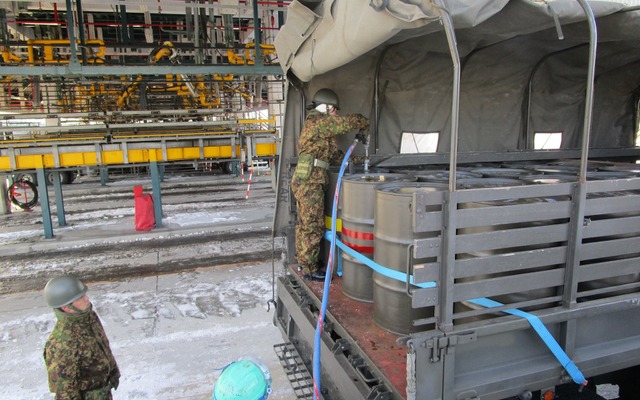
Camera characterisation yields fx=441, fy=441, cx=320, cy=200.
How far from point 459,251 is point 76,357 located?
2375mm

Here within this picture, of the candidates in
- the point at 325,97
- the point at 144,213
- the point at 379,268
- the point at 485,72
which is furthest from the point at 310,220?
the point at 144,213

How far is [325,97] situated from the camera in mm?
3850

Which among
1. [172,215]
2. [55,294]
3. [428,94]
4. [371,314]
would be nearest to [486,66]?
[428,94]

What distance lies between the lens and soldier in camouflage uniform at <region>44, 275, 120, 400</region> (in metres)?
2.68

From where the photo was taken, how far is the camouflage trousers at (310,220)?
362cm

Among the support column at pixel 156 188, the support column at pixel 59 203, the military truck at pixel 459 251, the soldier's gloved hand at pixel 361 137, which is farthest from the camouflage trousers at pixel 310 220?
the support column at pixel 59 203

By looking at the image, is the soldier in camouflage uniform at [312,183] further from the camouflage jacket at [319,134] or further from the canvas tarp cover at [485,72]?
the canvas tarp cover at [485,72]

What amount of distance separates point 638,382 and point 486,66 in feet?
10.0

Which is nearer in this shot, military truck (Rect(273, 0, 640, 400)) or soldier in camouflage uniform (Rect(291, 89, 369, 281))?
military truck (Rect(273, 0, 640, 400))

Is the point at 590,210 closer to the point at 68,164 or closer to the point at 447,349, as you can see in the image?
the point at 447,349

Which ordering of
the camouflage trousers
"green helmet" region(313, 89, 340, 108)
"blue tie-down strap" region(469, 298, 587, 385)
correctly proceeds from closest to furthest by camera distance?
1. "blue tie-down strap" region(469, 298, 587, 385)
2. the camouflage trousers
3. "green helmet" region(313, 89, 340, 108)

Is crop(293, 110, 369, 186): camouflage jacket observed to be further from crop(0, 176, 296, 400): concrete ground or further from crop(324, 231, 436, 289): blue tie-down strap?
crop(0, 176, 296, 400): concrete ground

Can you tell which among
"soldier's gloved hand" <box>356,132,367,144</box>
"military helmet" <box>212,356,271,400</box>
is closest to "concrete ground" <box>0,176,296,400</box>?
"soldier's gloved hand" <box>356,132,367,144</box>

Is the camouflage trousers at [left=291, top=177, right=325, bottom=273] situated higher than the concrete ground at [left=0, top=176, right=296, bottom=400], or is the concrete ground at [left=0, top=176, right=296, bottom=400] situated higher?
the camouflage trousers at [left=291, top=177, right=325, bottom=273]
